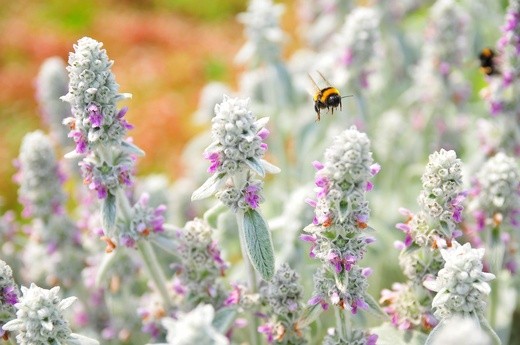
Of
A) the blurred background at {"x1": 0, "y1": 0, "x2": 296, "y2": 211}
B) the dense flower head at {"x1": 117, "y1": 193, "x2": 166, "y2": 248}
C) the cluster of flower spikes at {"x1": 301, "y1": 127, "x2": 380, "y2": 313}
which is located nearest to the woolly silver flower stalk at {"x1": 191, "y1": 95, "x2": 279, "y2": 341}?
the cluster of flower spikes at {"x1": 301, "y1": 127, "x2": 380, "y2": 313}

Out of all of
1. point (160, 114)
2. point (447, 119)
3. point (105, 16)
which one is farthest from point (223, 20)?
point (447, 119)

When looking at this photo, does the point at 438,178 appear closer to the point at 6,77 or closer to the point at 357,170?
the point at 357,170

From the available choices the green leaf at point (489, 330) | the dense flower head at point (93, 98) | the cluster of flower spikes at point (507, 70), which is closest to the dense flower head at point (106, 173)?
the dense flower head at point (93, 98)

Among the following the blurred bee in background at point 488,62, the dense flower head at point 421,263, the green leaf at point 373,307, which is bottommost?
the green leaf at point 373,307

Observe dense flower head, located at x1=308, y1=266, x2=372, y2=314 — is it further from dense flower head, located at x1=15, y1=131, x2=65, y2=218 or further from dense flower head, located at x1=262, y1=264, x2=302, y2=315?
dense flower head, located at x1=15, y1=131, x2=65, y2=218

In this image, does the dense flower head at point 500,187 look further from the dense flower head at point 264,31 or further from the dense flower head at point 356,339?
the dense flower head at point 264,31
